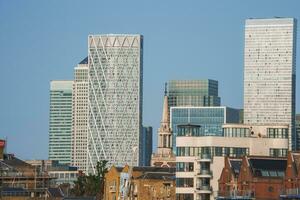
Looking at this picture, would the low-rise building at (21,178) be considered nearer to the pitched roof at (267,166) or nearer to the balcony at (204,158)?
the balcony at (204,158)

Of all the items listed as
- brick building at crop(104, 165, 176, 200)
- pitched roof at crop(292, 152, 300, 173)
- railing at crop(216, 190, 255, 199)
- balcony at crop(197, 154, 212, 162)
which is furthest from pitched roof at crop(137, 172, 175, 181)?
pitched roof at crop(292, 152, 300, 173)

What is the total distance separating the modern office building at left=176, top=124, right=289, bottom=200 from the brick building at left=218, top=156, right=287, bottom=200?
18.1ft

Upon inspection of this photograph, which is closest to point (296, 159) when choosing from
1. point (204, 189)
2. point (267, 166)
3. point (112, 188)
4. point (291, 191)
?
point (291, 191)

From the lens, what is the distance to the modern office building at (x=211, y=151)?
509 ft

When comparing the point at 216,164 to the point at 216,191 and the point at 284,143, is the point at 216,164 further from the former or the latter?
the point at 284,143

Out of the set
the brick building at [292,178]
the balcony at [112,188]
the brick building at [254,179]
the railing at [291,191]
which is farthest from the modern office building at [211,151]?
the balcony at [112,188]

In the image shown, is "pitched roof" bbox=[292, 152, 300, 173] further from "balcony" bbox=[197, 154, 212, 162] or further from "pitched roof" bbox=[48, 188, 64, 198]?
"pitched roof" bbox=[48, 188, 64, 198]

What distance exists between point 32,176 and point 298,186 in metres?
72.0

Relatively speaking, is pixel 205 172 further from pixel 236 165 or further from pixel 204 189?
pixel 236 165

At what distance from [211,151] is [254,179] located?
1887cm

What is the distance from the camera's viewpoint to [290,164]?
137000mm

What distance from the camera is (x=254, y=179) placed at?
140 meters

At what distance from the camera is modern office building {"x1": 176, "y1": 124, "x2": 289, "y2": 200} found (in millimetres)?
155125

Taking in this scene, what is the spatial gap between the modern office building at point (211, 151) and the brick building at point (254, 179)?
5.53 meters
